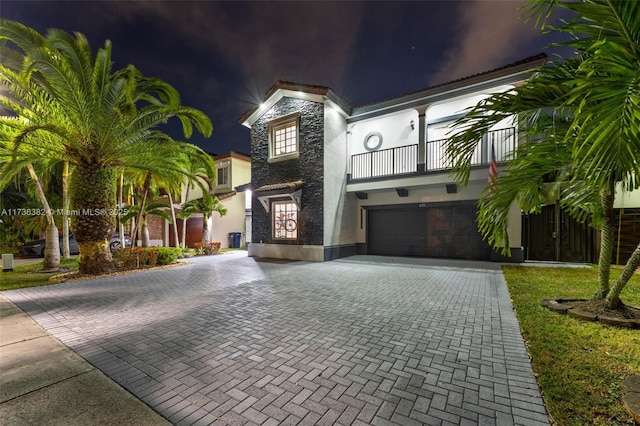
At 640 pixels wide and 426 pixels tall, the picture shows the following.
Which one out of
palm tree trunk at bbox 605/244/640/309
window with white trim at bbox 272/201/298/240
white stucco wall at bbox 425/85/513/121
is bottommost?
palm tree trunk at bbox 605/244/640/309

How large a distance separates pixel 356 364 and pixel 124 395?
8.00 feet

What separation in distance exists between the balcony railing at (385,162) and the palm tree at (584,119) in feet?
26.0

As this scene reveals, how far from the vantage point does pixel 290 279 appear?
7.95 metres

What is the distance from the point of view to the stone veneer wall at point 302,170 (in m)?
11.8

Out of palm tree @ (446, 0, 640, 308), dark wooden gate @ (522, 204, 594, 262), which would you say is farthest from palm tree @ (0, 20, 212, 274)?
dark wooden gate @ (522, 204, 594, 262)

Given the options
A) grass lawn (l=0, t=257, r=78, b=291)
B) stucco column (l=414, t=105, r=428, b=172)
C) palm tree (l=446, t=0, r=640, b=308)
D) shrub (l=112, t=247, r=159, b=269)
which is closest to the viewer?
palm tree (l=446, t=0, r=640, b=308)

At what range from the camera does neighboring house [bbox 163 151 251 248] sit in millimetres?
19125

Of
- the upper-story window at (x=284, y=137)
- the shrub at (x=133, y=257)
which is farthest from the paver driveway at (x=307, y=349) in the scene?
the upper-story window at (x=284, y=137)

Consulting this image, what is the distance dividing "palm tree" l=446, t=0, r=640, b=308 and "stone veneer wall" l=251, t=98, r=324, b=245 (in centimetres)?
822

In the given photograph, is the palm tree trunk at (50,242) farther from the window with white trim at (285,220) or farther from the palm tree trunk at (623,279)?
the palm tree trunk at (623,279)

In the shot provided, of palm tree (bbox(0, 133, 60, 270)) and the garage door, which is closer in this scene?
palm tree (bbox(0, 133, 60, 270))

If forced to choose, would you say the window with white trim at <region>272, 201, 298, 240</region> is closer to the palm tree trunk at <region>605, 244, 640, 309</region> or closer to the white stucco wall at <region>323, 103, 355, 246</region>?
the white stucco wall at <region>323, 103, 355, 246</region>

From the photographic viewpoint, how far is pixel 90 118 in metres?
8.12

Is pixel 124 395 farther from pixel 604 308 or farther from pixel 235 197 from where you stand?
pixel 235 197
